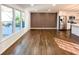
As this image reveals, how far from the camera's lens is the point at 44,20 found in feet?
57.1

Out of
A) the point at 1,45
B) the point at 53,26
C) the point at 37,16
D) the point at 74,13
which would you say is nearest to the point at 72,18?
the point at 74,13

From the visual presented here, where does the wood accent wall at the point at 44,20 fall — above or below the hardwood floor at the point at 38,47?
above

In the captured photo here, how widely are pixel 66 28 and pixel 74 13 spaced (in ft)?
6.41

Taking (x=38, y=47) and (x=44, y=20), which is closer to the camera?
(x=38, y=47)

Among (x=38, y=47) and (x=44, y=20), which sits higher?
(x=44, y=20)

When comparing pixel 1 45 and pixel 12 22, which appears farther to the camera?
pixel 12 22

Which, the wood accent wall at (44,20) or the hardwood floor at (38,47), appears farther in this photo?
the wood accent wall at (44,20)

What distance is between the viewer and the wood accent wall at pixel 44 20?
57.0ft

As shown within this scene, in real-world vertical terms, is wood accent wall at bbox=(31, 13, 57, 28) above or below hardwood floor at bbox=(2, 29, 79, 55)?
above

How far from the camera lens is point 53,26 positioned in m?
17.4

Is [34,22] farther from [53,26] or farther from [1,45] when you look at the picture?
[1,45]

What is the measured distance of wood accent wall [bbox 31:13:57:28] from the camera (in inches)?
683

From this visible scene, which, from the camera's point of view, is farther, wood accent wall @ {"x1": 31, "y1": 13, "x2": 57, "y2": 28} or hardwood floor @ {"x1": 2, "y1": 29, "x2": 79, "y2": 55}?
wood accent wall @ {"x1": 31, "y1": 13, "x2": 57, "y2": 28}
